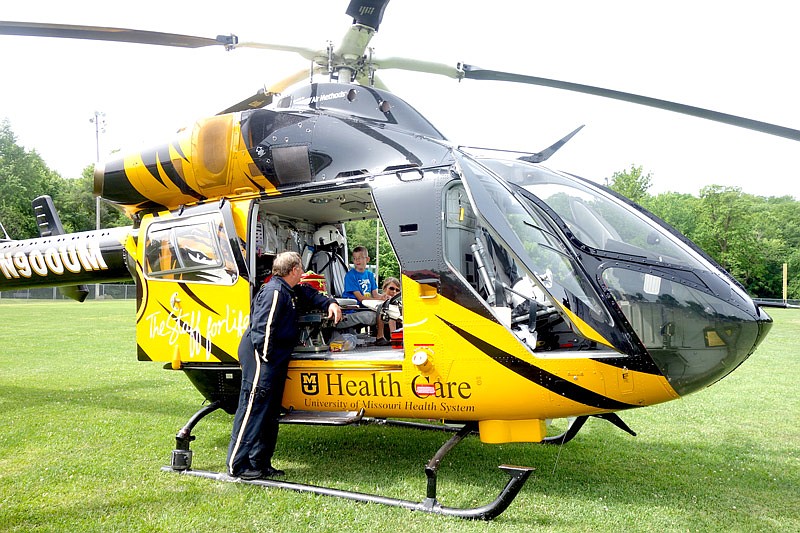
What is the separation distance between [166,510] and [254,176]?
2894 millimetres

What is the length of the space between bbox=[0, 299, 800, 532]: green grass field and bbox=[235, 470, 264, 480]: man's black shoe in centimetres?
10

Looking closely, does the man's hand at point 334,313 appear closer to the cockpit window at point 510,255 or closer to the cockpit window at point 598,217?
the cockpit window at point 510,255

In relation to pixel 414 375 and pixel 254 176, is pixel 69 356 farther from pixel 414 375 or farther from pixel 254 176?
pixel 414 375

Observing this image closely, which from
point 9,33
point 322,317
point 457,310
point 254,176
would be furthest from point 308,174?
point 9,33

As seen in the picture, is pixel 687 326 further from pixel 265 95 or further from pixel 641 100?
pixel 265 95

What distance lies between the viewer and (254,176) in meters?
5.44

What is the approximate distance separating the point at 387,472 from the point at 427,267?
6.78 feet

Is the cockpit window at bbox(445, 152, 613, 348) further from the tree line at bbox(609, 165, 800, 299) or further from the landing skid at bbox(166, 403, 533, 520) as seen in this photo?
the tree line at bbox(609, 165, 800, 299)

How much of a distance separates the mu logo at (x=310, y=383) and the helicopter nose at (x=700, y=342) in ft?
8.85

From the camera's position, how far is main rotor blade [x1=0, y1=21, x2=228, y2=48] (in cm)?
384

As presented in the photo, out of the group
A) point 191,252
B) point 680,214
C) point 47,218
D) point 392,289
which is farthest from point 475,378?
point 680,214

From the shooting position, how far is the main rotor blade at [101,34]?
3.84 metres

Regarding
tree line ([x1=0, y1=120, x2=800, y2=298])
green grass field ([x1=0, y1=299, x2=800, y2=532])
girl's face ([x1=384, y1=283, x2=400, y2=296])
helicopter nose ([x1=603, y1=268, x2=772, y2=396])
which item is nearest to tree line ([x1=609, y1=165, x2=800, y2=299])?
tree line ([x1=0, y1=120, x2=800, y2=298])

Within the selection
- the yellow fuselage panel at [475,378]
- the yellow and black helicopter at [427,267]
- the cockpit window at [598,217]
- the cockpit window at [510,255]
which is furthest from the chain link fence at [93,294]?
the cockpit window at [598,217]
